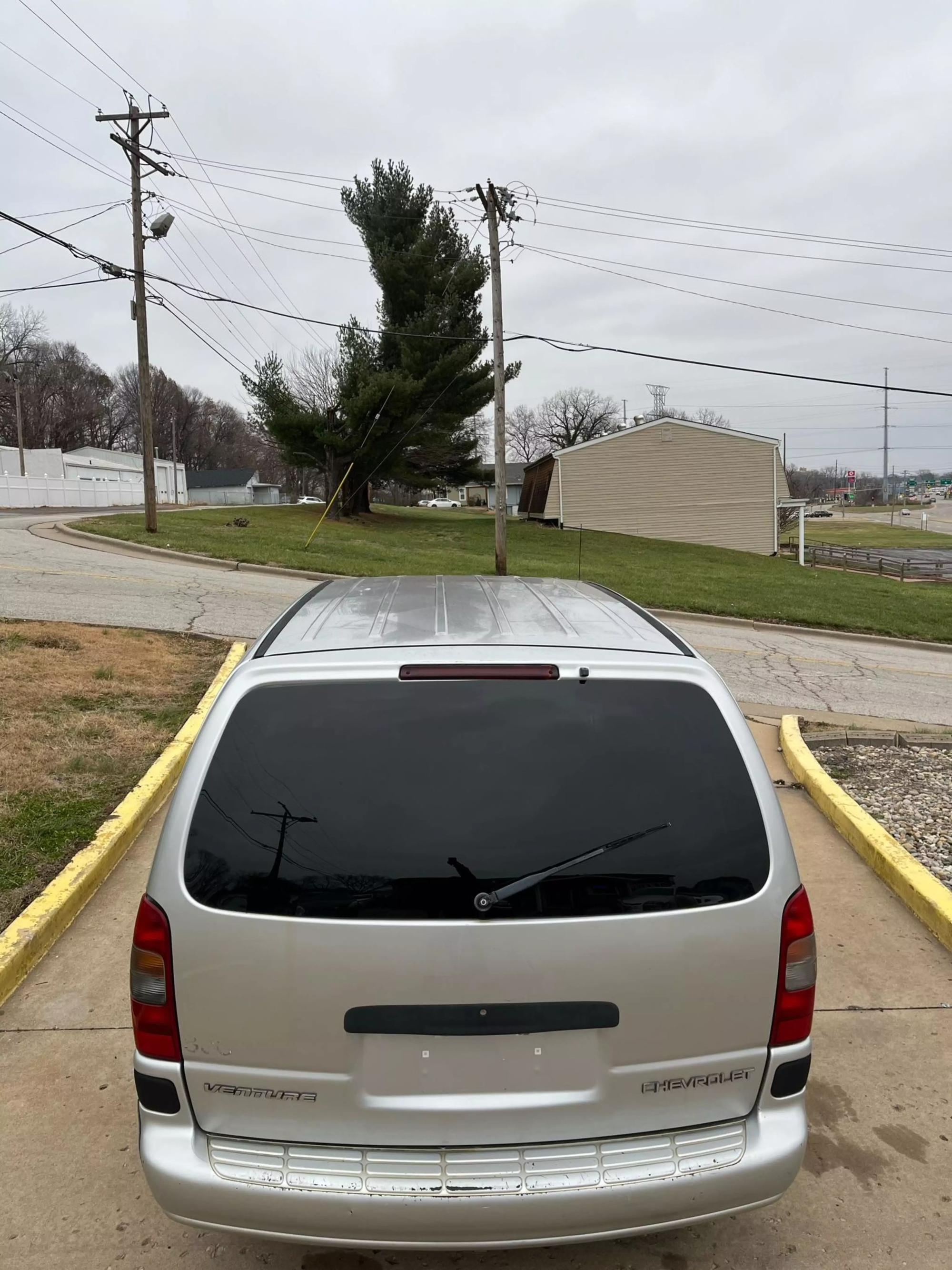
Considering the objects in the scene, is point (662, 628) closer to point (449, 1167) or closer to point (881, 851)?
point (449, 1167)

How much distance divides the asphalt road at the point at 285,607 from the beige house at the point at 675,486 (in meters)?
24.5

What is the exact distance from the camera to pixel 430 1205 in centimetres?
204

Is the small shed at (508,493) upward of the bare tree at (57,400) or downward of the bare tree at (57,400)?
downward

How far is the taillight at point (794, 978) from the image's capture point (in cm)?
221

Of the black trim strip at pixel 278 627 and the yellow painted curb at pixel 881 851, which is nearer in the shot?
the black trim strip at pixel 278 627

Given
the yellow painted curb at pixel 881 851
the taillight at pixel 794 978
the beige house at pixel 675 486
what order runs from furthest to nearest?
the beige house at pixel 675 486 → the yellow painted curb at pixel 881 851 → the taillight at pixel 794 978

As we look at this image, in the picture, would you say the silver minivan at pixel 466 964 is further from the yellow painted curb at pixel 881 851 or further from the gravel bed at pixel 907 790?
the gravel bed at pixel 907 790

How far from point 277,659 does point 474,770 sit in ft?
1.94

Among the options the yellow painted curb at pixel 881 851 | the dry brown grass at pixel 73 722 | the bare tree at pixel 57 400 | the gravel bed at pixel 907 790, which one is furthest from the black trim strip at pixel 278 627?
the bare tree at pixel 57 400

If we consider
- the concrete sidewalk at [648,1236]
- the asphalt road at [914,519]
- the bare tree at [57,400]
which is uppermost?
the bare tree at [57,400]

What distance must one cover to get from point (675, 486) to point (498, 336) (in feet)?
63.2

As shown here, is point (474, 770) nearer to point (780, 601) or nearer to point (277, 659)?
point (277, 659)

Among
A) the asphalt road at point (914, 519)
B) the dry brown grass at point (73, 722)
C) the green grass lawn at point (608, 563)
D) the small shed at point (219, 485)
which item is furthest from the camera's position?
the small shed at point (219, 485)

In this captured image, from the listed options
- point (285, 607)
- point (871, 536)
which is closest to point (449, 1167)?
point (285, 607)
